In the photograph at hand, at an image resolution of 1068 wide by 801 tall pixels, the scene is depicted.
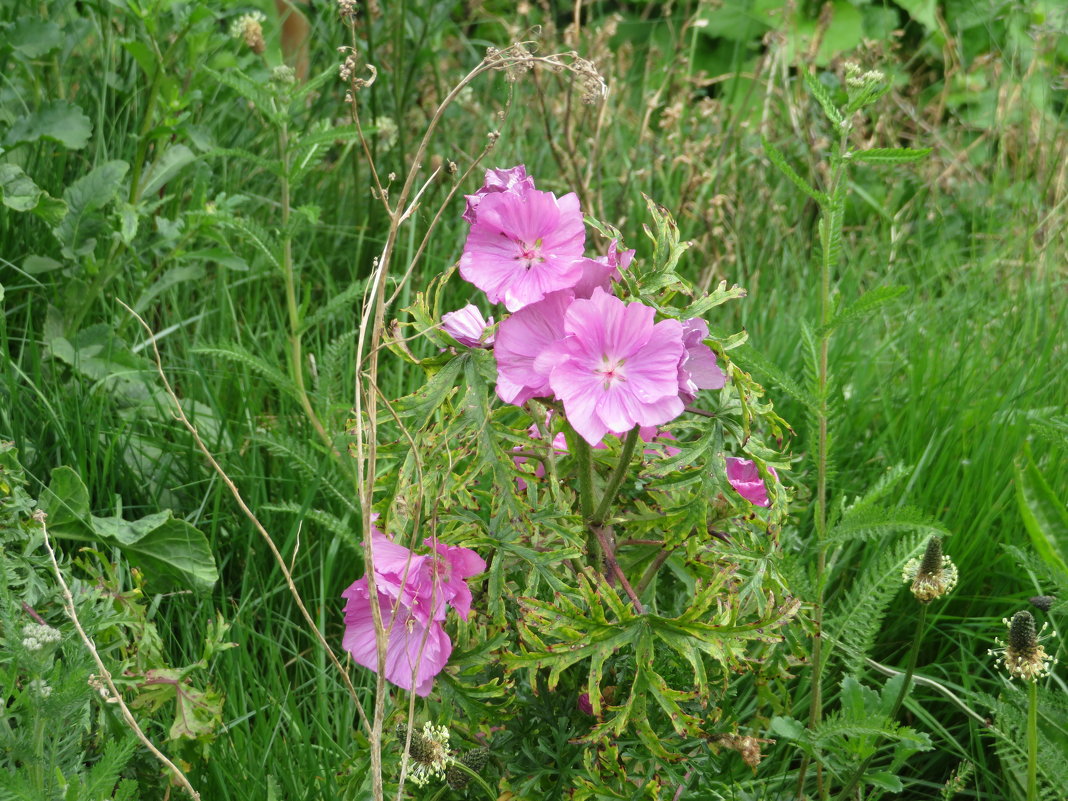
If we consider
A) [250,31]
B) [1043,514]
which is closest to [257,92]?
[250,31]

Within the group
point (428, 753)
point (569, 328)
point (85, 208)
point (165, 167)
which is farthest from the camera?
point (165, 167)

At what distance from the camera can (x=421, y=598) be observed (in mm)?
1239

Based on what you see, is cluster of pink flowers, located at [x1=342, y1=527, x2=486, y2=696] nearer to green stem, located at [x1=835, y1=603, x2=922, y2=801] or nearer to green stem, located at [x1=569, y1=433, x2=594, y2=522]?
green stem, located at [x1=569, y1=433, x2=594, y2=522]

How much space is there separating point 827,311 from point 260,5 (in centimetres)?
236

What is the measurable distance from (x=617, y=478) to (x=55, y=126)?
143 centimetres

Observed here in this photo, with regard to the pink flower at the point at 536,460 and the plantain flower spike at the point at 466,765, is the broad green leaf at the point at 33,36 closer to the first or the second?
the pink flower at the point at 536,460

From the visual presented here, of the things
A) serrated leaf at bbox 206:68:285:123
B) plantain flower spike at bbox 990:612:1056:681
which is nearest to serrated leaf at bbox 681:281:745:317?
plantain flower spike at bbox 990:612:1056:681

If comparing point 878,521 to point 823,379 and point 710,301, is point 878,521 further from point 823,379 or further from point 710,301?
point 710,301

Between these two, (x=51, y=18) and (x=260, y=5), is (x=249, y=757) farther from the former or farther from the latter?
(x=260, y=5)

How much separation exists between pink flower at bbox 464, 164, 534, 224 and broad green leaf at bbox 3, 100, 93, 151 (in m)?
1.18

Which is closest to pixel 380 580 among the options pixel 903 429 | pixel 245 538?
pixel 245 538

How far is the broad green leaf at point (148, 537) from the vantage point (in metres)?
1.52

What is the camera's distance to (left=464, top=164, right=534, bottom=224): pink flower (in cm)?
119

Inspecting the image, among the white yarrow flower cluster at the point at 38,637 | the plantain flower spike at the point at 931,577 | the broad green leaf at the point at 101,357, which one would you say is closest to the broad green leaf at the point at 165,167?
the broad green leaf at the point at 101,357
